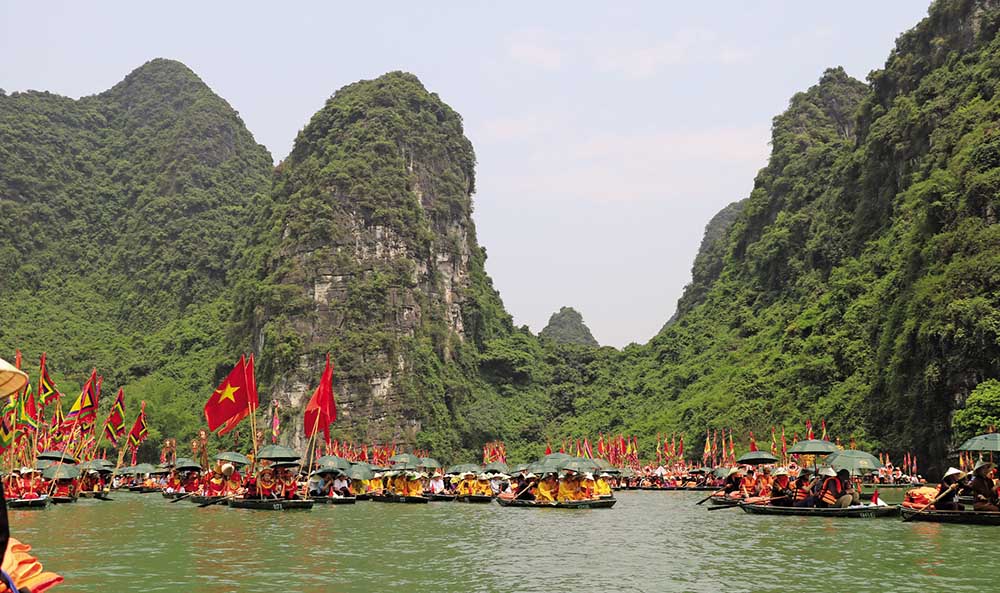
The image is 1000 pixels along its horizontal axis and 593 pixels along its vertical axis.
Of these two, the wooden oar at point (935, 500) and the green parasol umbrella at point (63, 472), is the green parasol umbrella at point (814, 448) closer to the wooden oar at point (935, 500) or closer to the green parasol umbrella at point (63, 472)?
the wooden oar at point (935, 500)

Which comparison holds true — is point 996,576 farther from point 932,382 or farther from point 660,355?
point 660,355

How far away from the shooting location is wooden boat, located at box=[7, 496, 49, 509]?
2567 cm

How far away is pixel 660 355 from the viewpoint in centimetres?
9231

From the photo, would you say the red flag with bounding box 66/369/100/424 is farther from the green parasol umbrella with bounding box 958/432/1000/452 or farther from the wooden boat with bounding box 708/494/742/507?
the green parasol umbrella with bounding box 958/432/1000/452

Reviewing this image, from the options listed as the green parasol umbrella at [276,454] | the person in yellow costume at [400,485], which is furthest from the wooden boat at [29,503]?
the person in yellow costume at [400,485]

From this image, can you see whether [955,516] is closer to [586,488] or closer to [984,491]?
[984,491]

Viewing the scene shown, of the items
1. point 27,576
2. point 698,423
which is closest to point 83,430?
point 27,576

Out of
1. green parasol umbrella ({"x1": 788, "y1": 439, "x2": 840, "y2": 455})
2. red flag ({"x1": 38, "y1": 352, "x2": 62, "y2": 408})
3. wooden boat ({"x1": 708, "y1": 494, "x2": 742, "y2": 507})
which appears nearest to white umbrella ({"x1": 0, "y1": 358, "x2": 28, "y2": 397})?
green parasol umbrella ({"x1": 788, "y1": 439, "x2": 840, "y2": 455})

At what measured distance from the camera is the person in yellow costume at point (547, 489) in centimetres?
2945

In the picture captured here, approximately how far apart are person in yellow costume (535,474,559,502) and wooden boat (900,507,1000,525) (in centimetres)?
1199

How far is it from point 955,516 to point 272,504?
55.6 feet

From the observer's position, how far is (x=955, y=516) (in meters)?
18.8

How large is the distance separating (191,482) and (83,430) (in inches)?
273

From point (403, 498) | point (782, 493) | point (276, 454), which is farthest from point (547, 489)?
point (276, 454)
